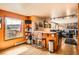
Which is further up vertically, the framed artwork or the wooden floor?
the framed artwork

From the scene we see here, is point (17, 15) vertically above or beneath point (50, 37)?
above

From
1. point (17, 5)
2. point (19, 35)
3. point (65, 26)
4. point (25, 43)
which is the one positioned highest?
point (17, 5)

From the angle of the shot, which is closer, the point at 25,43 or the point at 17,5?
the point at 17,5

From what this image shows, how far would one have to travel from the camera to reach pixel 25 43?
2.65 m

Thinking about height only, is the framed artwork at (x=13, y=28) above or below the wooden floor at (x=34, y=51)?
above

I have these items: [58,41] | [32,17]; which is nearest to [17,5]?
[32,17]

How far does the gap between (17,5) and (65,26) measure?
49.7 inches

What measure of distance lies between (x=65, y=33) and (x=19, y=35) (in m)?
1.16

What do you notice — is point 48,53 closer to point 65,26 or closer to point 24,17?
point 65,26

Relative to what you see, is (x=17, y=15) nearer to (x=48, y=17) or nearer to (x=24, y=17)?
(x=24, y=17)

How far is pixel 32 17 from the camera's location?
2.60m

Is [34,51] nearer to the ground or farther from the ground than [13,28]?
nearer to the ground
